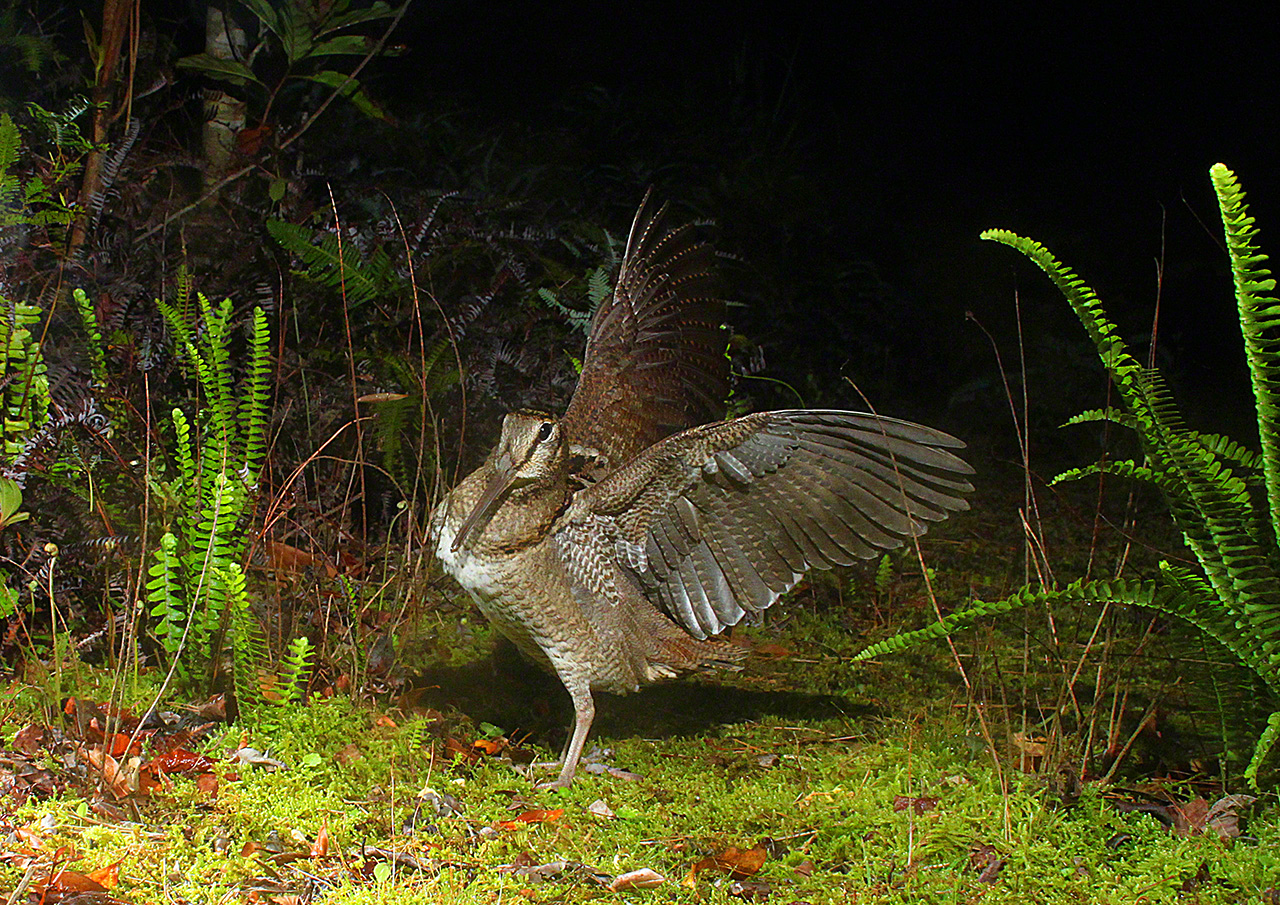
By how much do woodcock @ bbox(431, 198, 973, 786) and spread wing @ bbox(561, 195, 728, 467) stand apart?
1.08 feet

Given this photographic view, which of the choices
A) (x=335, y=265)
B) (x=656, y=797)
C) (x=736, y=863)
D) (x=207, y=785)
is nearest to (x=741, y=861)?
(x=736, y=863)

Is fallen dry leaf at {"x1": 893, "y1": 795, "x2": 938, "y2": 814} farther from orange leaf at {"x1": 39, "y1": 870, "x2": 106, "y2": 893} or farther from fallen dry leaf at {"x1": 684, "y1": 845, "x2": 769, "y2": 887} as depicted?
orange leaf at {"x1": 39, "y1": 870, "x2": 106, "y2": 893}

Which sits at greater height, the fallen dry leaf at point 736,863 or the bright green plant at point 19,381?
the bright green plant at point 19,381

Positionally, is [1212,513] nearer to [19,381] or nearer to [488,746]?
[488,746]

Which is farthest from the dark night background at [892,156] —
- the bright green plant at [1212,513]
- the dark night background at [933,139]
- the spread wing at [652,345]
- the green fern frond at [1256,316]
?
the green fern frond at [1256,316]

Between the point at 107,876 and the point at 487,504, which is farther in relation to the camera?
the point at 487,504

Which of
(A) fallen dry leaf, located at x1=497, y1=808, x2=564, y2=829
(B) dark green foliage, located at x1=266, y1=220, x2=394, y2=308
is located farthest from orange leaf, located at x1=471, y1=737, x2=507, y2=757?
(B) dark green foliage, located at x1=266, y1=220, x2=394, y2=308

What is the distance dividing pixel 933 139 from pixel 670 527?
4.22 m

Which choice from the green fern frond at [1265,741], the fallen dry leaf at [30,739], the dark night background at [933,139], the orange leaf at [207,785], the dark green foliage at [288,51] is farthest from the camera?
the dark night background at [933,139]

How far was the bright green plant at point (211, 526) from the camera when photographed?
277 centimetres

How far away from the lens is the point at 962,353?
6.06 m

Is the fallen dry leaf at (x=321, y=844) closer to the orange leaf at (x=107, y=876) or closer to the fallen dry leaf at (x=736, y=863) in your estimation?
the orange leaf at (x=107, y=876)

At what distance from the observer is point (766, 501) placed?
2850mm

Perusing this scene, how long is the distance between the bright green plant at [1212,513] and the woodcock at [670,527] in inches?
16.8
